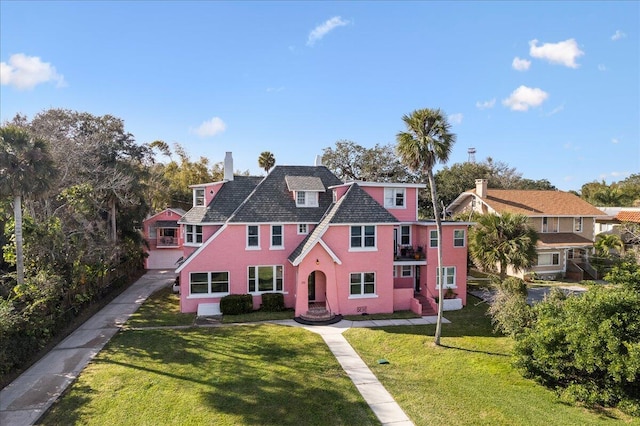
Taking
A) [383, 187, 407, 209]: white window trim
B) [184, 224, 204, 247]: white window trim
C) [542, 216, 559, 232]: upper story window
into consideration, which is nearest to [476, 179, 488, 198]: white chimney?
[542, 216, 559, 232]: upper story window

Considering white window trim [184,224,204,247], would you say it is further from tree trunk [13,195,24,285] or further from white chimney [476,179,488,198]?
white chimney [476,179,488,198]

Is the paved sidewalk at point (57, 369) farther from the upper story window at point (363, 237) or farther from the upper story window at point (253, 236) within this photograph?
the upper story window at point (363, 237)

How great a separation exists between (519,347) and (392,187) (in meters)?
13.6

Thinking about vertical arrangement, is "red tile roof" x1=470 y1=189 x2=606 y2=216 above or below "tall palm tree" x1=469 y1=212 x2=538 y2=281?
above

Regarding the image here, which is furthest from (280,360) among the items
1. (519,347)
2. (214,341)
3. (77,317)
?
(77,317)

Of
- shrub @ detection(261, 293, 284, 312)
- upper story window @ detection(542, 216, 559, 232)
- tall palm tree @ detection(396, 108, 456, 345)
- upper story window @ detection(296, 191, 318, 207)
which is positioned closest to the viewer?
tall palm tree @ detection(396, 108, 456, 345)

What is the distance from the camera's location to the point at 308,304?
2331 cm

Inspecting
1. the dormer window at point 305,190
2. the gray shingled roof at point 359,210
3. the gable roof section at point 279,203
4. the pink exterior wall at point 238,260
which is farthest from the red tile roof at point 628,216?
the pink exterior wall at point 238,260

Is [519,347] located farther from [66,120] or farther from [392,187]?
[66,120]

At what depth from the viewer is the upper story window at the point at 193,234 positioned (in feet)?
85.9

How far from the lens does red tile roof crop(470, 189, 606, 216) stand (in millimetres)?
36688

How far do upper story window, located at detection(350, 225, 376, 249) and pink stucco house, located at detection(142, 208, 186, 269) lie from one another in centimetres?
2306

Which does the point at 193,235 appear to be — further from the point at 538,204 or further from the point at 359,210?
the point at 538,204

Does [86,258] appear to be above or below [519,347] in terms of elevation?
above
